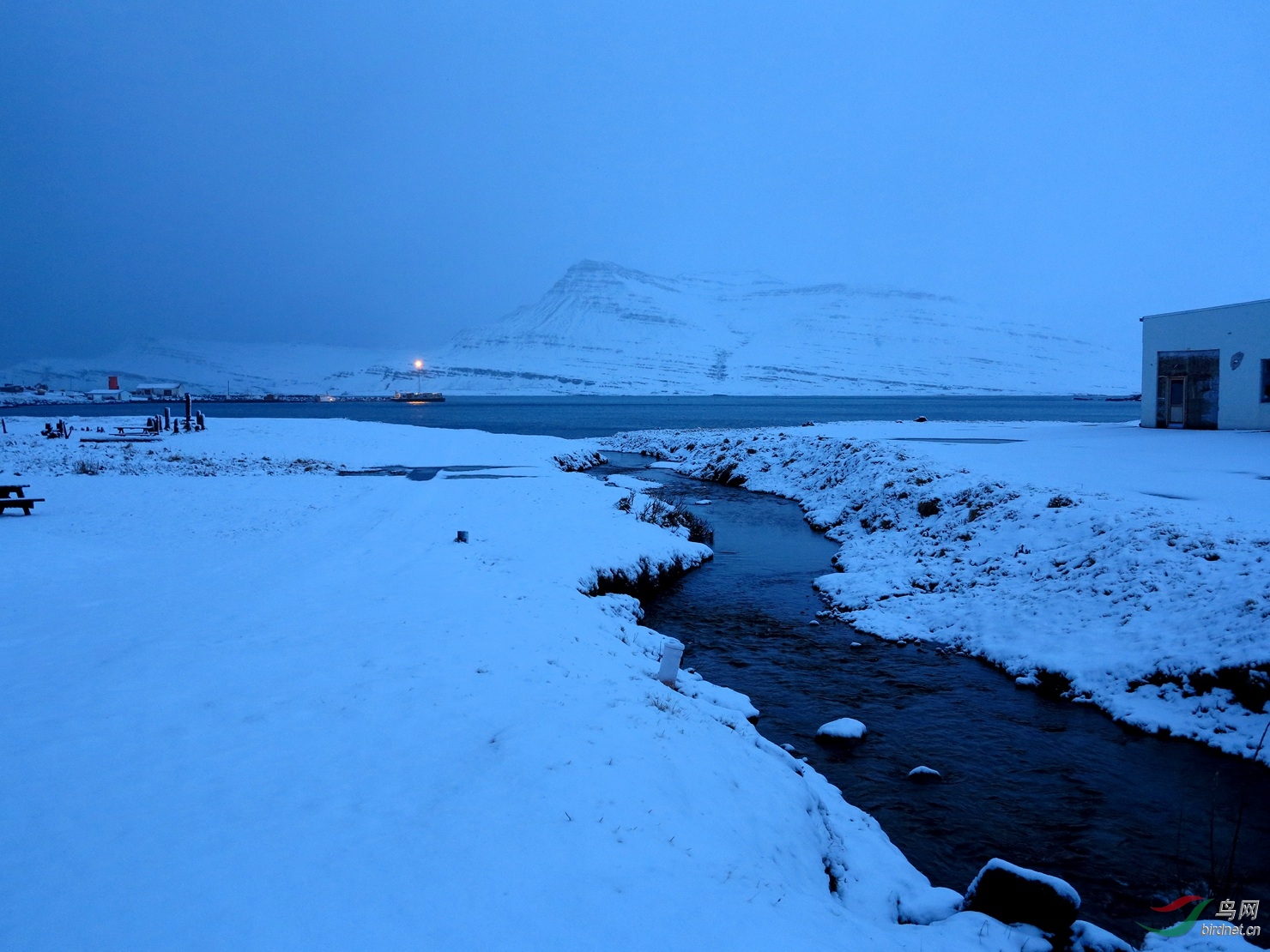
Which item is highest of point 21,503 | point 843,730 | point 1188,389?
point 1188,389

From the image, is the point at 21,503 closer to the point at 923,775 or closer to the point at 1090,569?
the point at 923,775

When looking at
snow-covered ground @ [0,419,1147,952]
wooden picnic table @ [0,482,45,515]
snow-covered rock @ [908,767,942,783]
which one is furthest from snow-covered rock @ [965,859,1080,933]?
wooden picnic table @ [0,482,45,515]

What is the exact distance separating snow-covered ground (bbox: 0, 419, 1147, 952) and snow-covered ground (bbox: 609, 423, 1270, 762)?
6.71m

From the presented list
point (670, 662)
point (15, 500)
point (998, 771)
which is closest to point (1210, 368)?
point (998, 771)

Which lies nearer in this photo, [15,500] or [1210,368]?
[15,500]

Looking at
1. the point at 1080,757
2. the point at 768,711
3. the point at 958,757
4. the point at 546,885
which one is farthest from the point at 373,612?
the point at 1080,757

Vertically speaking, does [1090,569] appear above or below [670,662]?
Answer: above

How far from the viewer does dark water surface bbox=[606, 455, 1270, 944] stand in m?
8.22

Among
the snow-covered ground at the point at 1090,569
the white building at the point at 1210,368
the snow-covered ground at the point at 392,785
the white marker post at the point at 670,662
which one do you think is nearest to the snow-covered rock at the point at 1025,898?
the snow-covered ground at the point at 392,785

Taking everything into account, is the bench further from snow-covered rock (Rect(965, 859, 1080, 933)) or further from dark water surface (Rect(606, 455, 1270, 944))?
snow-covered rock (Rect(965, 859, 1080, 933))

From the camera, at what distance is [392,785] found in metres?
7.05

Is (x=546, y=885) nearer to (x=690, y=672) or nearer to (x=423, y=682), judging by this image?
(x=423, y=682)

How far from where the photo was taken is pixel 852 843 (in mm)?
8281

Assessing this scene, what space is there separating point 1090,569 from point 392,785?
1505cm
